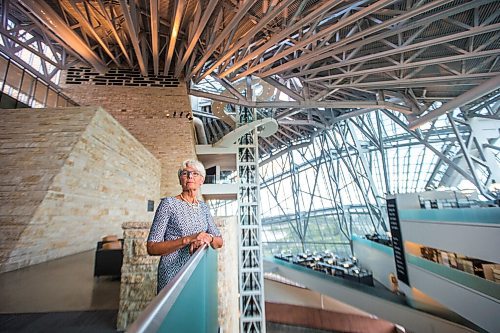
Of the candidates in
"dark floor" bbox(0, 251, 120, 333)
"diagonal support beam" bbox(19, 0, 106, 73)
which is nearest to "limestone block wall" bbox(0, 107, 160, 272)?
"dark floor" bbox(0, 251, 120, 333)

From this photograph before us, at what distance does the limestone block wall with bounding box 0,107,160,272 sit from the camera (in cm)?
440

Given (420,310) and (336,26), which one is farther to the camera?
(420,310)

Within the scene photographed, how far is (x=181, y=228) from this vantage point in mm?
2064

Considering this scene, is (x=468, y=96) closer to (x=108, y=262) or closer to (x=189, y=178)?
(x=189, y=178)

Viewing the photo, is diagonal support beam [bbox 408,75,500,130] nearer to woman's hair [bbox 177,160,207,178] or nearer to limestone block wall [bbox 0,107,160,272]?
woman's hair [bbox 177,160,207,178]

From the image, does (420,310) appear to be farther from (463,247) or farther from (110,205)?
(110,205)

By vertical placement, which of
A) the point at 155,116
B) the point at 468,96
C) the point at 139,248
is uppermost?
the point at 155,116

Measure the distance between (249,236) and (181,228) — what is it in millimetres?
13078

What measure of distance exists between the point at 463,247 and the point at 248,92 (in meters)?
12.0

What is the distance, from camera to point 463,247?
7871 millimetres

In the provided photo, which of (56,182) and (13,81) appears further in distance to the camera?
(13,81)

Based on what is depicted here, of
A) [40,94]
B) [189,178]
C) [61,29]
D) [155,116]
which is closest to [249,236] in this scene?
[155,116]

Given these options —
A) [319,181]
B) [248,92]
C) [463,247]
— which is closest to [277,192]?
[319,181]

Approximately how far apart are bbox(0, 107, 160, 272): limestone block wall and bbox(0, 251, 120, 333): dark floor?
0.68 m
